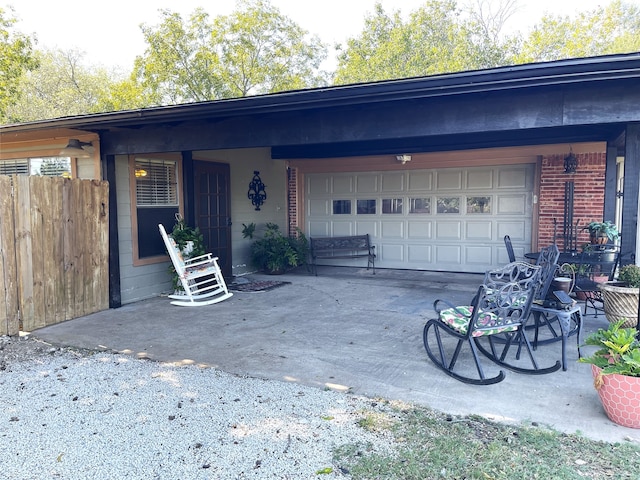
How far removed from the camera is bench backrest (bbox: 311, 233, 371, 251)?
28.5ft

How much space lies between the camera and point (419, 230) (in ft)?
27.5

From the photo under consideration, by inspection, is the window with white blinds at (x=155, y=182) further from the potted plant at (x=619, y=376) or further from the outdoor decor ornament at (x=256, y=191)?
the potted plant at (x=619, y=376)

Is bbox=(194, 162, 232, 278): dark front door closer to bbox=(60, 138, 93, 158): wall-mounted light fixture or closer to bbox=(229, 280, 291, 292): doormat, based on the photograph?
bbox=(229, 280, 291, 292): doormat

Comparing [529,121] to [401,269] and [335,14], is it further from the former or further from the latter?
[335,14]

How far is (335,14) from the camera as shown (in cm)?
2061

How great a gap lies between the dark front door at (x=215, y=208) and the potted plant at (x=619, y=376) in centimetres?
572

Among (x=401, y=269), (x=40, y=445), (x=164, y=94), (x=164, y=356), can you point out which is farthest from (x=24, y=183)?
(x=164, y=94)

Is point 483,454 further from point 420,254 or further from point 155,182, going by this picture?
point 420,254

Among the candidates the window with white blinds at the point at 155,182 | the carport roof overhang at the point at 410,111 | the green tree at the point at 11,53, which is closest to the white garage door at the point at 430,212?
the carport roof overhang at the point at 410,111

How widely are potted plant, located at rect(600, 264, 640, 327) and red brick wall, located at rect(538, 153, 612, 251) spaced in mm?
3068

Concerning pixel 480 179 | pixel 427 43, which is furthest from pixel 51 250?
pixel 427 43

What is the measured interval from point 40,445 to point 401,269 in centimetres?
691

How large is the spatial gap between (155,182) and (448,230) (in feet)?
16.5

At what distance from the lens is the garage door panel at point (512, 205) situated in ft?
24.9
